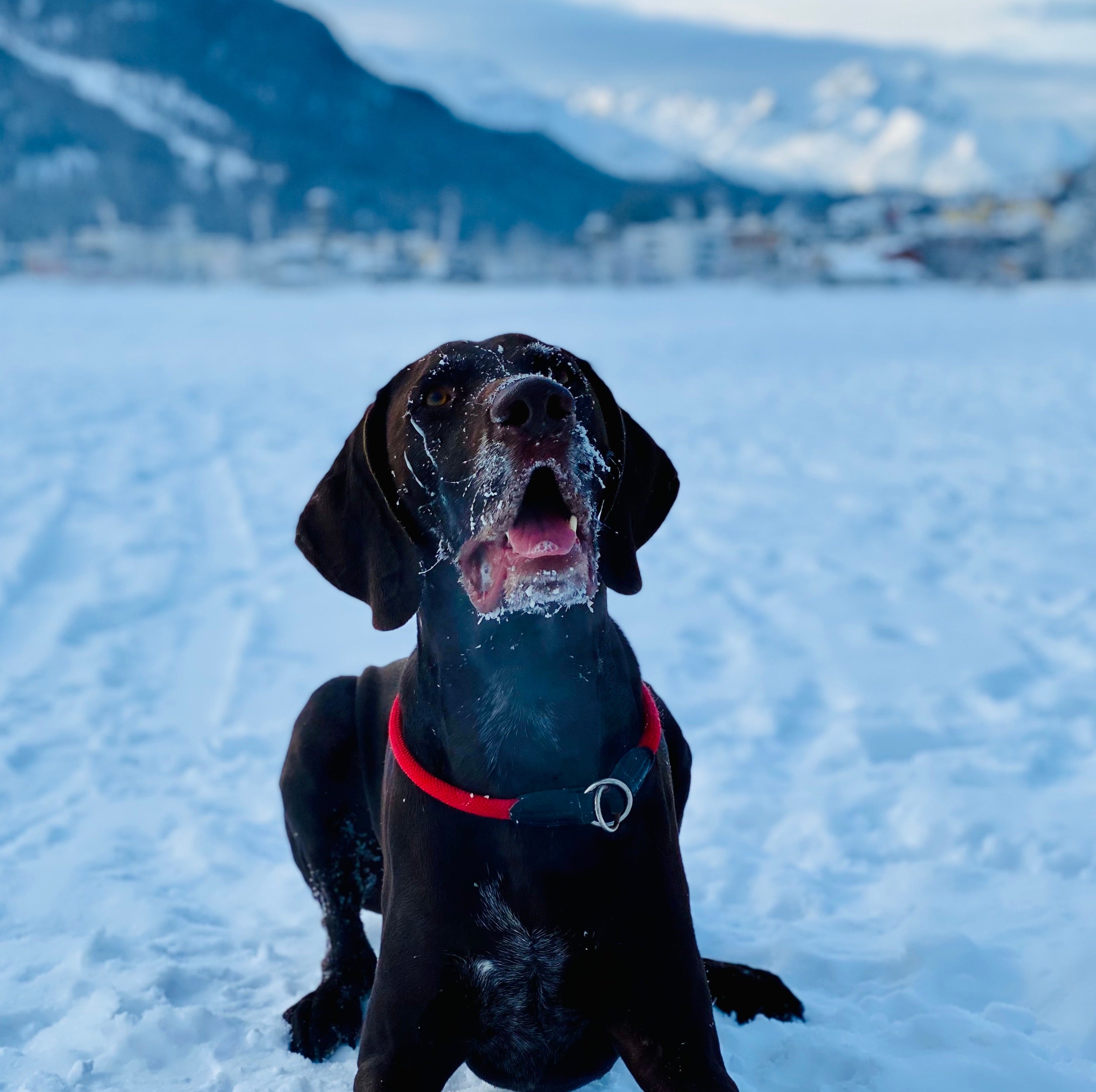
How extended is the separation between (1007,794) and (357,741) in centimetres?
248

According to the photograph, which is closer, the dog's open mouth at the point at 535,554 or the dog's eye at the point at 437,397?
the dog's open mouth at the point at 535,554

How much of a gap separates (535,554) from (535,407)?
273mm

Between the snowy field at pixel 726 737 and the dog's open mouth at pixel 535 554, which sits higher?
the dog's open mouth at pixel 535 554

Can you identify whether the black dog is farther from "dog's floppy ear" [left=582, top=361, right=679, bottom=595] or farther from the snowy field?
the snowy field

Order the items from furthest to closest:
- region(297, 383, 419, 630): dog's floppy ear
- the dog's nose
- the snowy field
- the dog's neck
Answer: the snowy field < region(297, 383, 419, 630): dog's floppy ear < the dog's neck < the dog's nose

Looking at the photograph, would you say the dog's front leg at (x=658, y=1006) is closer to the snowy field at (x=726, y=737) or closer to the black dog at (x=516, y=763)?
the black dog at (x=516, y=763)

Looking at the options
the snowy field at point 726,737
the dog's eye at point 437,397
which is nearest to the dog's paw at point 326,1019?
the snowy field at point 726,737

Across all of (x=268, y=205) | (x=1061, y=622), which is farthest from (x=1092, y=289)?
(x=268, y=205)


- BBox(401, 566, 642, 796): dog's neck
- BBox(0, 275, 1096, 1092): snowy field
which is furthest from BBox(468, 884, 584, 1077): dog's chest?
BBox(0, 275, 1096, 1092): snowy field

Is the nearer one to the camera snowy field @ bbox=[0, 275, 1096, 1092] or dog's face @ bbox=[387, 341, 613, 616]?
dog's face @ bbox=[387, 341, 613, 616]

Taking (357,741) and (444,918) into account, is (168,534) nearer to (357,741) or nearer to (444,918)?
(357,741)

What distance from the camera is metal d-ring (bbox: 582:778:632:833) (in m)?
2.13

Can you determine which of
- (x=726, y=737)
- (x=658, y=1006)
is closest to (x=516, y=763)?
(x=658, y=1006)

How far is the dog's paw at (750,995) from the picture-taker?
2754 millimetres
